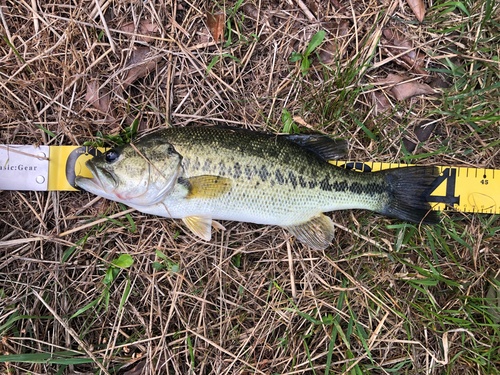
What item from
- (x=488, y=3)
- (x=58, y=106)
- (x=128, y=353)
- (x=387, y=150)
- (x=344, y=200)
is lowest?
(x=128, y=353)

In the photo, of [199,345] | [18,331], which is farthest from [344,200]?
[18,331]

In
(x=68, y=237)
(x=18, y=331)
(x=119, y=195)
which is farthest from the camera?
(x=68, y=237)

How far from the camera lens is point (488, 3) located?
3.10 m

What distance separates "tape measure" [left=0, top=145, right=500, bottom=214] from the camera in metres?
3.08

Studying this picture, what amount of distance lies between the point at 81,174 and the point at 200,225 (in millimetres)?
1353

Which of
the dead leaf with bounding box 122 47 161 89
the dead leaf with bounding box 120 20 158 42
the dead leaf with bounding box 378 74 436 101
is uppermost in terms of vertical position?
the dead leaf with bounding box 120 20 158 42

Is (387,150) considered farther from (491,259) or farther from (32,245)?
(32,245)

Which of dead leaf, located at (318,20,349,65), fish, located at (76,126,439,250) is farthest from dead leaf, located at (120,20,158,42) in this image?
dead leaf, located at (318,20,349,65)

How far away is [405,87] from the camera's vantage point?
329 centimetres

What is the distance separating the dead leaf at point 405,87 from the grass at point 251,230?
10 cm

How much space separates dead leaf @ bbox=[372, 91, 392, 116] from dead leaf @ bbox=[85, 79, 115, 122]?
2782 millimetres

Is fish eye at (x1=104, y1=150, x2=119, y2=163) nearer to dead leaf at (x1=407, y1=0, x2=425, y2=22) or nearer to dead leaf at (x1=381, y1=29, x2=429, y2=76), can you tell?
dead leaf at (x1=381, y1=29, x2=429, y2=76)

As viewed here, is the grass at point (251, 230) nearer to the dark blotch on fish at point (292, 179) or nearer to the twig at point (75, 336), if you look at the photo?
the twig at point (75, 336)

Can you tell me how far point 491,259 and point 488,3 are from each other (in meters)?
2.61
